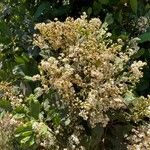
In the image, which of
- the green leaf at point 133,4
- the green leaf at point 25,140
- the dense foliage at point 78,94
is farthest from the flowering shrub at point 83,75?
the green leaf at point 133,4

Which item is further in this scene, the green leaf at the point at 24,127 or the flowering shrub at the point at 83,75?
the green leaf at the point at 24,127

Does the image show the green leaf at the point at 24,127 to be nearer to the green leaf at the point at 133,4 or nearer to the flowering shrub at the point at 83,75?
the flowering shrub at the point at 83,75

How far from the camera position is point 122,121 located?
2.61 metres

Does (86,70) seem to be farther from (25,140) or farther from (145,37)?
(145,37)

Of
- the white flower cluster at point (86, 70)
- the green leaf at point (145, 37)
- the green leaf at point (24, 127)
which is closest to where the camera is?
the white flower cluster at point (86, 70)

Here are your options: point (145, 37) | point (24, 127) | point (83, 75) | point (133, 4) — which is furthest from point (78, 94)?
point (133, 4)

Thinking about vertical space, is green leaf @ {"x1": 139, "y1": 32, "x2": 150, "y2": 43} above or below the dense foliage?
above

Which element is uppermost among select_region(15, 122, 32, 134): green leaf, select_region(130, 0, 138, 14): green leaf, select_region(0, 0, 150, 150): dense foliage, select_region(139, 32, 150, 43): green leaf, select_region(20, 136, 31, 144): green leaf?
select_region(130, 0, 138, 14): green leaf

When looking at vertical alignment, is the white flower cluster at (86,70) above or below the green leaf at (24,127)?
above

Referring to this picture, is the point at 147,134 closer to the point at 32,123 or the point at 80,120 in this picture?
the point at 80,120

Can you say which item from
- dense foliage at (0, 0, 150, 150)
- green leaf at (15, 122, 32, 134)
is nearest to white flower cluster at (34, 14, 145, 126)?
dense foliage at (0, 0, 150, 150)

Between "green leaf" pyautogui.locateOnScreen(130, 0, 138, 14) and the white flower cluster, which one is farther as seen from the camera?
"green leaf" pyautogui.locateOnScreen(130, 0, 138, 14)

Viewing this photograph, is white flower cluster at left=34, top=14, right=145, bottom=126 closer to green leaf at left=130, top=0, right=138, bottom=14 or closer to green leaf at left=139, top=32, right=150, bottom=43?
green leaf at left=139, top=32, right=150, bottom=43

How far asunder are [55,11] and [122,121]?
0.96m
